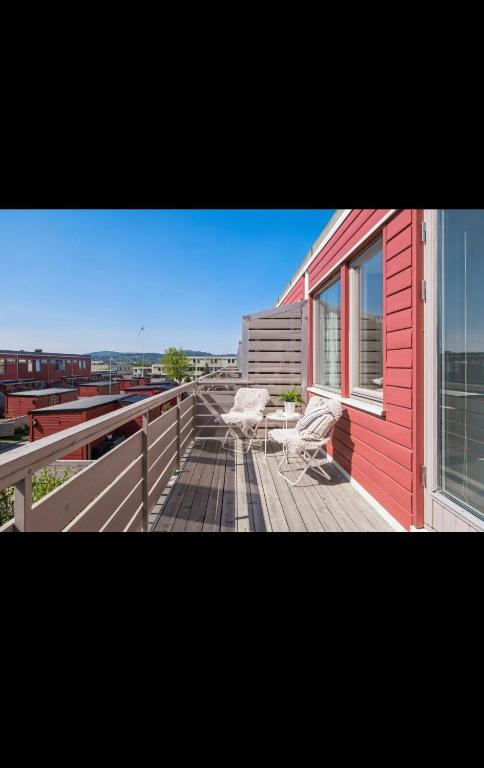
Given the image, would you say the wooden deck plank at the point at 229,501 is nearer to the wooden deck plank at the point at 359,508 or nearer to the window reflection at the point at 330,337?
the wooden deck plank at the point at 359,508

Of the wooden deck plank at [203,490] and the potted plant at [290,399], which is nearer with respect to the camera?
the wooden deck plank at [203,490]

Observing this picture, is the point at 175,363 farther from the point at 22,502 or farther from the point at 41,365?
the point at 22,502

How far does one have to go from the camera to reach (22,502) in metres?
0.96

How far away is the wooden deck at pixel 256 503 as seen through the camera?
2.49m

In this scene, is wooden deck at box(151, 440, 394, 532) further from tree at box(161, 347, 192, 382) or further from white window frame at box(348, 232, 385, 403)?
tree at box(161, 347, 192, 382)

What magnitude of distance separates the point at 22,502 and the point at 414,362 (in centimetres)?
211

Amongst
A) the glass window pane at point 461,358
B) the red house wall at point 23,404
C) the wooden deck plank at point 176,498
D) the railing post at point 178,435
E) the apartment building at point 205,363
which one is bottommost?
the red house wall at point 23,404

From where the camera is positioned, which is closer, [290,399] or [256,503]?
[256,503]

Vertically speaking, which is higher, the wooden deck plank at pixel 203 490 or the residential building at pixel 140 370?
the residential building at pixel 140 370

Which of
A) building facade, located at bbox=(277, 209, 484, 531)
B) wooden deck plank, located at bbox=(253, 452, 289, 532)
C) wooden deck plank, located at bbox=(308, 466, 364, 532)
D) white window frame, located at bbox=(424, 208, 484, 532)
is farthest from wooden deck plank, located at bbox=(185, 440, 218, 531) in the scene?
white window frame, located at bbox=(424, 208, 484, 532)

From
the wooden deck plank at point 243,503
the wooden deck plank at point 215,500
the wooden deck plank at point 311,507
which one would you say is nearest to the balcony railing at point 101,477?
the wooden deck plank at point 215,500

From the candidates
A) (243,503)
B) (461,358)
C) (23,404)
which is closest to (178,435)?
(243,503)
